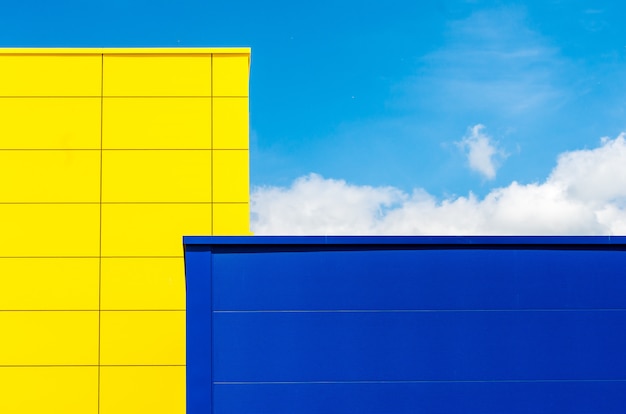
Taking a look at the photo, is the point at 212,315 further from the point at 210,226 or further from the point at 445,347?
the point at 210,226

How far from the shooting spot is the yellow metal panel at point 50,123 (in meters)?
12.5

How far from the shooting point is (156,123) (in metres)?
12.6

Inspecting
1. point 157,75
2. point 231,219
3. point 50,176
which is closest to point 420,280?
point 231,219

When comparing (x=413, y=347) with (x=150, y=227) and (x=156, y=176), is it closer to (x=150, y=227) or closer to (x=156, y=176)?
(x=150, y=227)

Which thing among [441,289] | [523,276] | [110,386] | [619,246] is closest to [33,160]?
[110,386]

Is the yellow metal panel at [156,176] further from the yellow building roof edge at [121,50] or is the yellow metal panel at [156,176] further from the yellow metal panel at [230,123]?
the yellow building roof edge at [121,50]

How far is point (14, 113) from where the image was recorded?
1265 centimetres

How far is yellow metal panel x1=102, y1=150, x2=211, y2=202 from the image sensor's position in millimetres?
12398

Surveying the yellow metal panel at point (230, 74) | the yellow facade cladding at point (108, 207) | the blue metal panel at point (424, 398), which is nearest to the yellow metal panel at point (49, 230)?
the yellow facade cladding at point (108, 207)

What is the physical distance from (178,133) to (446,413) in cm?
719

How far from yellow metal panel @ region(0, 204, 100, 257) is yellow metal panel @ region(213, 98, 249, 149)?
261 cm

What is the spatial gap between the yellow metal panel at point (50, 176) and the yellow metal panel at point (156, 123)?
0.58 m

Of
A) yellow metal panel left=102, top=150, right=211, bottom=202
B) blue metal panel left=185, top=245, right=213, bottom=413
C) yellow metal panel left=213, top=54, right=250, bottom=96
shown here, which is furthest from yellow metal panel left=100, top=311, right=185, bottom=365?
yellow metal panel left=213, top=54, right=250, bottom=96

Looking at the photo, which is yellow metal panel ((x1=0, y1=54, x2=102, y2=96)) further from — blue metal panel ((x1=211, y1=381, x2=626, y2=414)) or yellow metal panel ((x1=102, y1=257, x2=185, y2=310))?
blue metal panel ((x1=211, y1=381, x2=626, y2=414))
